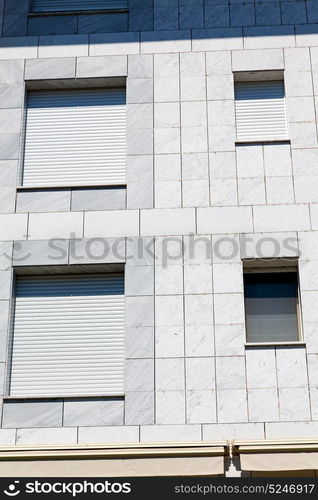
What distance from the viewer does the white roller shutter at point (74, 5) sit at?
17.8 metres

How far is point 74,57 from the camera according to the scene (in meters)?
16.9

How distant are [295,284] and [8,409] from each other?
19.5 feet

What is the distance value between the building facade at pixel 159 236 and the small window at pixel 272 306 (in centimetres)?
3

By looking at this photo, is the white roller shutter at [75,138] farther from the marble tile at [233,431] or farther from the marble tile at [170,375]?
the marble tile at [233,431]

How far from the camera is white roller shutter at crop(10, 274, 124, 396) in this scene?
14484mm

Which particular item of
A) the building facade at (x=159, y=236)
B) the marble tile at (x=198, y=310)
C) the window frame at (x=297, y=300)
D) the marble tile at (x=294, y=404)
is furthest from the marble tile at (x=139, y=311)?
the marble tile at (x=294, y=404)

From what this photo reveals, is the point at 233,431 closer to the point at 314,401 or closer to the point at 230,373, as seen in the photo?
the point at 230,373

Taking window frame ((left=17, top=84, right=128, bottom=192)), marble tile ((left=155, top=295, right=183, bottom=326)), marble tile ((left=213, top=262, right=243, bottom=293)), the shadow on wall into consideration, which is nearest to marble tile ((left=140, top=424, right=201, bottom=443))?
marble tile ((left=155, top=295, right=183, bottom=326))

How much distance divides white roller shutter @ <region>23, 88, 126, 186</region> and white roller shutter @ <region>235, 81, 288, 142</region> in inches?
98.5

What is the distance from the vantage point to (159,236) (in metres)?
15.1

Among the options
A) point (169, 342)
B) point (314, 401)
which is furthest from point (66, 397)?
point (314, 401)

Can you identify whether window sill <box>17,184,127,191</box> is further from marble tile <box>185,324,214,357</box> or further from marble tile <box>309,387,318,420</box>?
marble tile <box>309,387,318,420</box>

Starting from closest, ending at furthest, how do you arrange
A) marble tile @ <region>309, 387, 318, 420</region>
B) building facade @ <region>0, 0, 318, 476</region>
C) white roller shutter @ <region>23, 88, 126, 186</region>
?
marble tile @ <region>309, 387, 318, 420</region> < building facade @ <region>0, 0, 318, 476</region> < white roller shutter @ <region>23, 88, 126, 186</region>

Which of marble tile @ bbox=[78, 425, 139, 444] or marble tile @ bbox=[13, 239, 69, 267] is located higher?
marble tile @ bbox=[13, 239, 69, 267]
